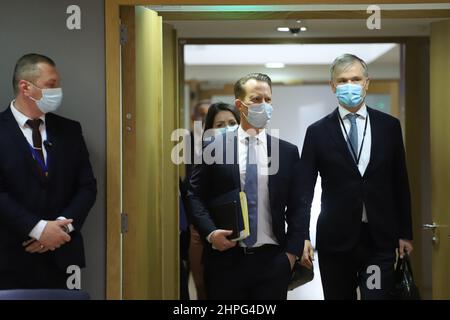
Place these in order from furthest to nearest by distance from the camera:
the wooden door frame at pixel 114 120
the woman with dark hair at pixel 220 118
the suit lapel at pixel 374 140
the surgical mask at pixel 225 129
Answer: the woman with dark hair at pixel 220 118, the surgical mask at pixel 225 129, the suit lapel at pixel 374 140, the wooden door frame at pixel 114 120

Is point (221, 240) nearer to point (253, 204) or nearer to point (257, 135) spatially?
point (253, 204)

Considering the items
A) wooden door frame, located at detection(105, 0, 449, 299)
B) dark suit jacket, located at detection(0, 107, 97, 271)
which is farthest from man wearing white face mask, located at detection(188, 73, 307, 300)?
dark suit jacket, located at detection(0, 107, 97, 271)

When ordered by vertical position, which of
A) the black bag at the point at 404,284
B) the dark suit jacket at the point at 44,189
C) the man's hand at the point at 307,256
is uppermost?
the dark suit jacket at the point at 44,189

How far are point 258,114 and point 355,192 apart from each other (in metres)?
0.62

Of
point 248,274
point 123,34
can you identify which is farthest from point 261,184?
point 123,34

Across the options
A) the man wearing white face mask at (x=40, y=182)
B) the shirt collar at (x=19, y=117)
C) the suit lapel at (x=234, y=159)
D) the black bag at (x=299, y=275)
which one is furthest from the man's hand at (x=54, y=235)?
the black bag at (x=299, y=275)

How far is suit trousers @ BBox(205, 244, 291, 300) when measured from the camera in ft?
10.9

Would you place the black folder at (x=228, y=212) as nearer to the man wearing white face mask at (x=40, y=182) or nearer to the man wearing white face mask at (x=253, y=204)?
the man wearing white face mask at (x=253, y=204)

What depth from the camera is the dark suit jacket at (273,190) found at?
344 cm

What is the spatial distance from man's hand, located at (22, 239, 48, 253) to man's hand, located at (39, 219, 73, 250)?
1.1 inches

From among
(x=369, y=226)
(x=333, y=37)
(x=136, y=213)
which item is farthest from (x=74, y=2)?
(x=333, y=37)

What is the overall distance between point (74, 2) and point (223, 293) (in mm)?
1536

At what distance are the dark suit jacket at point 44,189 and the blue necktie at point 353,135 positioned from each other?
50.4 inches

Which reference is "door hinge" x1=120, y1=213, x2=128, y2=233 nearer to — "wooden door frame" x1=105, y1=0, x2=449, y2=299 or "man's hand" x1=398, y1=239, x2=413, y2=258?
"wooden door frame" x1=105, y1=0, x2=449, y2=299
